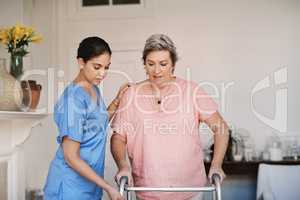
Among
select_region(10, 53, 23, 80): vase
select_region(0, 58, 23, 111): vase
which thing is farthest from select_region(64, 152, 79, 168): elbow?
select_region(10, 53, 23, 80): vase

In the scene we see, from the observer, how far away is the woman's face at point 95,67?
1.68 meters

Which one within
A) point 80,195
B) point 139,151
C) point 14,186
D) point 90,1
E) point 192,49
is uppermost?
point 90,1

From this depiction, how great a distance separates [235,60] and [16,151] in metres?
1.84

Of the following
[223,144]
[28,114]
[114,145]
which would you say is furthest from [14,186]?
[223,144]

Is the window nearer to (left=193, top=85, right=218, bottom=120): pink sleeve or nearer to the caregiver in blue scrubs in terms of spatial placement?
(left=193, top=85, right=218, bottom=120): pink sleeve

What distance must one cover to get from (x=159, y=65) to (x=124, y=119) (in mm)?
291

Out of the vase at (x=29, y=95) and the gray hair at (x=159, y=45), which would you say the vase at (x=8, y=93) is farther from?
the gray hair at (x=159, y=45)

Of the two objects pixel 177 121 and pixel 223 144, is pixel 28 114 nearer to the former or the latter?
pixel 177 121

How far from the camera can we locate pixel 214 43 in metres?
3.48

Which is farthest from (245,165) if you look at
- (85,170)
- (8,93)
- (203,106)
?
(85,170)

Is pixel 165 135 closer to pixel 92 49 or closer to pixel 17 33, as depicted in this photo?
pixel 92 49

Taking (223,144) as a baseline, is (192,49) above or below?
above

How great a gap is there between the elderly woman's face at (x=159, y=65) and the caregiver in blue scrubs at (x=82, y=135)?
27 cm

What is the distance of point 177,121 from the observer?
1897 millimetres
